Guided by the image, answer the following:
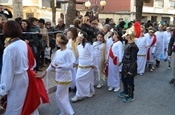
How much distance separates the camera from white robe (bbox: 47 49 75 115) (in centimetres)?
528

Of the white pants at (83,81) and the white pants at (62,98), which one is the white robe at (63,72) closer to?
the white pants at (62,98)

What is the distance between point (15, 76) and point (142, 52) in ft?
24.1

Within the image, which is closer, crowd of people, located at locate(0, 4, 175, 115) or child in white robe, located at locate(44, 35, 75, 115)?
Answer: crowd of people, located at locate(0, 4, 175, 115)

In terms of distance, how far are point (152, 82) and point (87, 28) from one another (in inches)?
117

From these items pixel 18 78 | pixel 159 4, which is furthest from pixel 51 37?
pixel 159 4

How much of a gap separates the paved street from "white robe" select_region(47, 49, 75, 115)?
20.1 inches

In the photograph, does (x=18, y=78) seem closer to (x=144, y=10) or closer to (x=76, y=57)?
(x=76, y=57)

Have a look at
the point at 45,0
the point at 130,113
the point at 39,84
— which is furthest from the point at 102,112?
the point at 45,0

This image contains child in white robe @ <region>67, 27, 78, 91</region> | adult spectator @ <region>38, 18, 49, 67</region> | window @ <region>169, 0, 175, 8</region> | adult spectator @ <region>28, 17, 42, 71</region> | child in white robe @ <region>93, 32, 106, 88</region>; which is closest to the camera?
child in white robe @ <region>67, 27, 78, 91</region>

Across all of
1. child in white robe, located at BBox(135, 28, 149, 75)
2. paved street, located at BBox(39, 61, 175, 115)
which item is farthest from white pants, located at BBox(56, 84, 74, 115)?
child in white robe, located at BBox(135, 28, 149, 75)

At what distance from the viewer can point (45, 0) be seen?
34.3 metres

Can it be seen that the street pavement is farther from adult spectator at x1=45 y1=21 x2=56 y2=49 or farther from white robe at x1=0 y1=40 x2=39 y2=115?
adult spectator at x1=45 y1=21 x2=56 y2=49

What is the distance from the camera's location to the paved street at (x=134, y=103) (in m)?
Result: 5.98

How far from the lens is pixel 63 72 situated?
5414 millimetres
